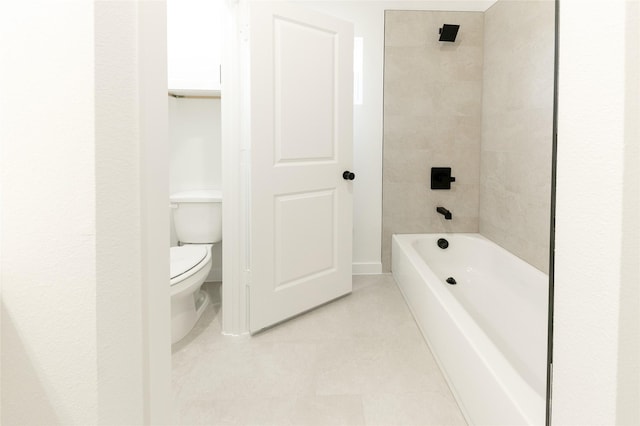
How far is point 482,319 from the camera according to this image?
2.51 metres

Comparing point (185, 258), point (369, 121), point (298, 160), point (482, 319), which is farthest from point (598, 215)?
point (369, 121)

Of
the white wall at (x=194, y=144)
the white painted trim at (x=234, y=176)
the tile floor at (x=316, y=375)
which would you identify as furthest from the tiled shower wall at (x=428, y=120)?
the white painted trim at (x=234, y=176)

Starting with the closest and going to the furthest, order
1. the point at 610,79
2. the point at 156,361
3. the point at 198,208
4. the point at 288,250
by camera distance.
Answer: the point at 610,79
the point at 156,361
the point at 288,250
the point at 198,208

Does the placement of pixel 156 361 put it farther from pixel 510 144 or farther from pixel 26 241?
pixel 510 144

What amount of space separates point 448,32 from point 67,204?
3.14 metres

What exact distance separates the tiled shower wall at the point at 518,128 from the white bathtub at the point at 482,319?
0.17m

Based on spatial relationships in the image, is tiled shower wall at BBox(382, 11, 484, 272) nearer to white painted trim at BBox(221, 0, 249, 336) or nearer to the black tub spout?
the black tub spout

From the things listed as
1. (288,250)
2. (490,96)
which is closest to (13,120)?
(288,250)

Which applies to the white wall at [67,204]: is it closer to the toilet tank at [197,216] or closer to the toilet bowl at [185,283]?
the toilet bowl at [185,283]

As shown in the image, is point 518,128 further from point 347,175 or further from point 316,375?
point 316,375

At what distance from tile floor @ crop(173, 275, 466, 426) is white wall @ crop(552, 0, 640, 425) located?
1021 mm

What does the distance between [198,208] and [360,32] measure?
1778 mm

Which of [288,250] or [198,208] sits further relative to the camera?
[198,208]

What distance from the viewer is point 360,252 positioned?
360 centimetres
